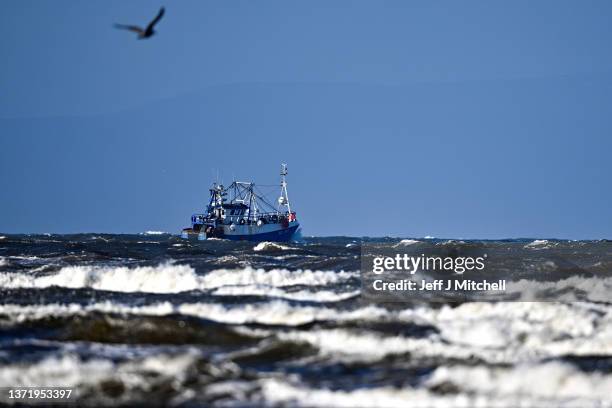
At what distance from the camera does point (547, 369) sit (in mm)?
11469

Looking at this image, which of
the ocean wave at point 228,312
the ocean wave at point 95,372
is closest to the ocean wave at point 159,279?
the ocean wave at point 228,312

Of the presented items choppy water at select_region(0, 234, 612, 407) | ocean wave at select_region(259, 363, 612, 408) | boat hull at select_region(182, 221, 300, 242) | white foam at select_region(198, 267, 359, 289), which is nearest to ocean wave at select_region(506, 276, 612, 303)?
choppy water at select_region(0, 234, 612, 407)

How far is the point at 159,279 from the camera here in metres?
26.0

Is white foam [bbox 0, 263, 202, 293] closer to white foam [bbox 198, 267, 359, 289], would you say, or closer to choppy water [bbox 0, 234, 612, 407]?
white foam [bbox 198, 267, 359, 289]

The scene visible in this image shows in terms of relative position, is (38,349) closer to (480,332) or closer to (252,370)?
(252,370)

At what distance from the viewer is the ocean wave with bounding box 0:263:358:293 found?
25.4m

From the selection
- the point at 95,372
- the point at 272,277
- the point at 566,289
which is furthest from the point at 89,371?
the point at 566,289

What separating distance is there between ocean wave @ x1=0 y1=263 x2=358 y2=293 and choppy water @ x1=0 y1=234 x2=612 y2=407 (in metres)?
4.65

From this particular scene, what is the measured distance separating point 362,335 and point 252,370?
2634mm

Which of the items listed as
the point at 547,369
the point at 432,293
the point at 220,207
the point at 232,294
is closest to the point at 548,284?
the point at 432,293

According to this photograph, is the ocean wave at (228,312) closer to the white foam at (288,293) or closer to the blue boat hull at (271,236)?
the white foam at (288,293)

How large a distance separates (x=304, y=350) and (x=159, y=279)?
13683mm

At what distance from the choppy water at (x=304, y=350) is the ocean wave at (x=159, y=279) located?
465cm

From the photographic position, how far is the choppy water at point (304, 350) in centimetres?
1055
